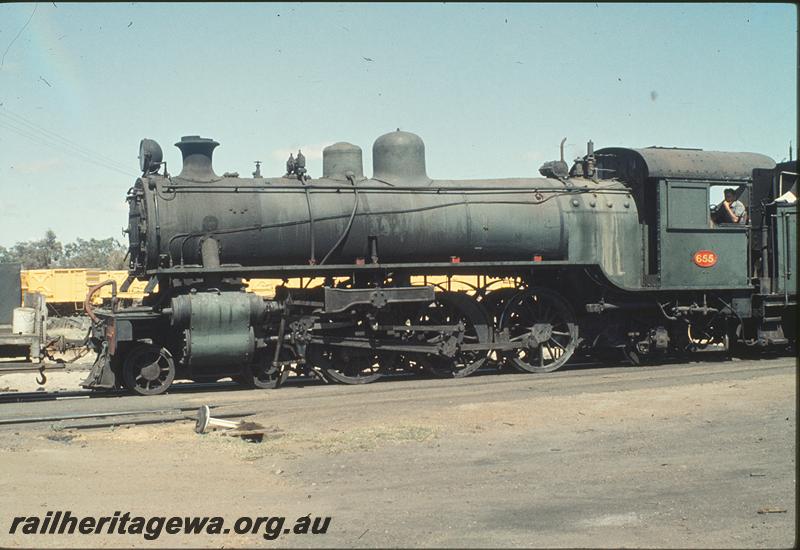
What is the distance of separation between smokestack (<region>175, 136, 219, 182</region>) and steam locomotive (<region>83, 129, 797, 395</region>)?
1.0 inches

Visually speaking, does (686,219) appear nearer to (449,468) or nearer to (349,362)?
(349,362)

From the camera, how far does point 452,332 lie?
15383 millimetres

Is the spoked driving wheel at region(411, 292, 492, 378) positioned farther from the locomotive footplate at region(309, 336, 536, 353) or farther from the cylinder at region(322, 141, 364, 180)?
the cylinder at region(322, 141, 364, 180)

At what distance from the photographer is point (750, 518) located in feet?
23.0

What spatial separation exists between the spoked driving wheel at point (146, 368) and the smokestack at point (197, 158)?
110 inches

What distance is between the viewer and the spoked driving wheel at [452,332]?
50.5 ft

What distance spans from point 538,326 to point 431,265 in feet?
7.91

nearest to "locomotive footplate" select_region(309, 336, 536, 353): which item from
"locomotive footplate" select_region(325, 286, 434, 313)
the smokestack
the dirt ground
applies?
"locomotive footplate" select_region(325, 286, 434, 313)

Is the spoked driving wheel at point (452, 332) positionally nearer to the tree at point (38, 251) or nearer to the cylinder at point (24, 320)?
the cylinder at point (24, 320)

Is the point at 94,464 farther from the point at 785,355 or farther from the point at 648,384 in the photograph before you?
the point at 785,355

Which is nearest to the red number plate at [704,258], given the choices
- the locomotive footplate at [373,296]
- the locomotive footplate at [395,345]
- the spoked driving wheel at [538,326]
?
the spoked driving wheel at [538,326]

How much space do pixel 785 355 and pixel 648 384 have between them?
579cm

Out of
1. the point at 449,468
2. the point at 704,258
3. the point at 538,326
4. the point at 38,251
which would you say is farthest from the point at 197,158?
the point at 38,251

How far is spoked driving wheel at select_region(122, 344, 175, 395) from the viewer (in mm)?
13883
